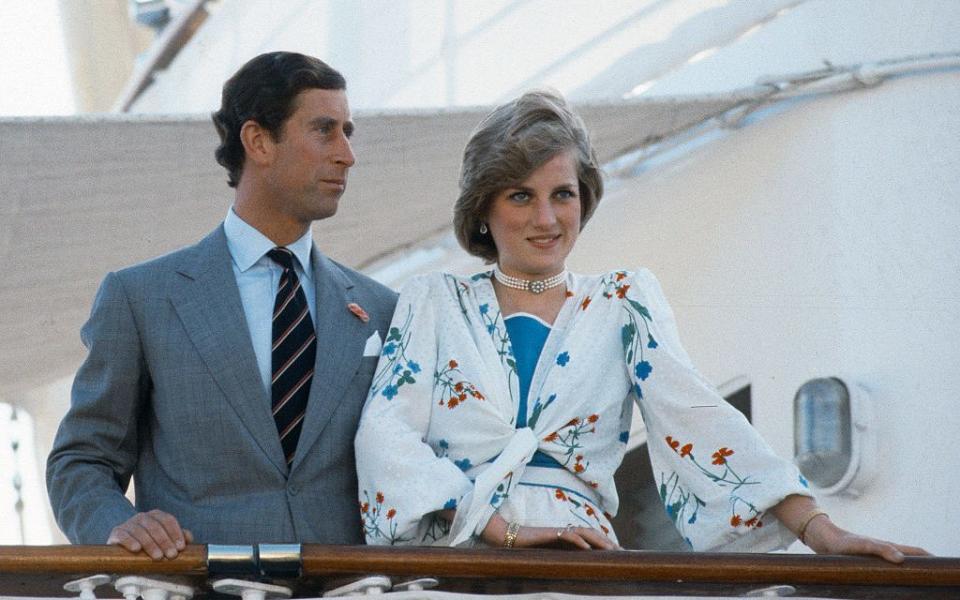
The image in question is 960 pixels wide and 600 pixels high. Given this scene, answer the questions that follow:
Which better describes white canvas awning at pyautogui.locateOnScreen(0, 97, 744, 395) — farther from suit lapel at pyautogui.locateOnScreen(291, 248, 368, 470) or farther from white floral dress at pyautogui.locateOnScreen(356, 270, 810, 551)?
white floral dress at pyautogui.locateOnScreen(356, 270, 810, 551)

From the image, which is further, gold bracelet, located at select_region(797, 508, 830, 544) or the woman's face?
the woman's face

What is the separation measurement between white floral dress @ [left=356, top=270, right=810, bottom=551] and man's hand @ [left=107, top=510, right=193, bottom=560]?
40cm

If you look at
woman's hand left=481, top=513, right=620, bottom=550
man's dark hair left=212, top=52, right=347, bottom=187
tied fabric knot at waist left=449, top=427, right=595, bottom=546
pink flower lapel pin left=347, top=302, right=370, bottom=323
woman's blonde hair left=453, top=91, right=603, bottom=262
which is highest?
man's dark hair left=212, top=52, right=347, bottom=187

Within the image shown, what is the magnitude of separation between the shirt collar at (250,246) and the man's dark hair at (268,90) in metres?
0.16

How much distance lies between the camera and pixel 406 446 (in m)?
2.96

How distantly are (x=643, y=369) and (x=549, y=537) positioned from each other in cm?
37

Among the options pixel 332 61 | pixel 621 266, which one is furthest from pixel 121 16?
pixel 621 266

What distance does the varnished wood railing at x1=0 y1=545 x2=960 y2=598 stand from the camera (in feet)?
8.48

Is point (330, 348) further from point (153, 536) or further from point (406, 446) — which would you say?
point (153, 536)

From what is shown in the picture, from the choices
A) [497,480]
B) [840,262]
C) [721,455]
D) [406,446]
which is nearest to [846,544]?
[721,455]

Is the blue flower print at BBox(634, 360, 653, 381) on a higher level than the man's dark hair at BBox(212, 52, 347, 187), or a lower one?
lower

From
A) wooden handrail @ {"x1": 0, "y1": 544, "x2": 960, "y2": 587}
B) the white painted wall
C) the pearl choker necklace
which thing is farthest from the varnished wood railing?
the white painted wall

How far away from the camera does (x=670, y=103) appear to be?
5.63 m

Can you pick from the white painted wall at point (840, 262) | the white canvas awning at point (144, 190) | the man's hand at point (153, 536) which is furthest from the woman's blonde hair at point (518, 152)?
the white painted wall at point (840, 262)
